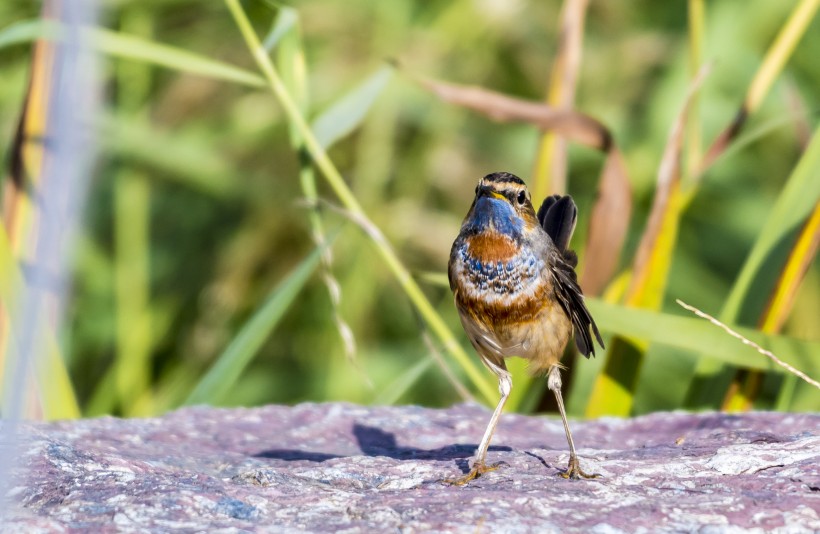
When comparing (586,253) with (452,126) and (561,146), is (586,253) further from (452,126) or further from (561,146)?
(452,126)

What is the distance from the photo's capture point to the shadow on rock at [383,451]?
2.72m

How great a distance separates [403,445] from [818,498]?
1.17 metres

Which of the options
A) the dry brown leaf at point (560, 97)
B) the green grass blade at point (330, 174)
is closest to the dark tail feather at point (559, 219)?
the green grass blade at point (330, 174)

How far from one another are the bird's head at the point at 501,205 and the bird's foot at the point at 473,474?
0.64 meters

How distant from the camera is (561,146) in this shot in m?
3.93

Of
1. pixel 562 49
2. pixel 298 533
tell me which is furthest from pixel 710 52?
pixel 298 533

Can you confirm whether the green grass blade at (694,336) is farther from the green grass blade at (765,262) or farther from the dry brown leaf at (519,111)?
the dry brown leaf at (519,111)

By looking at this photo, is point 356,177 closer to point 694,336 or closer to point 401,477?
point 694,336

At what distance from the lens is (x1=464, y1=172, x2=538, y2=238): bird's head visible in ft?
9.21

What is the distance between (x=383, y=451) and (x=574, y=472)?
666mm

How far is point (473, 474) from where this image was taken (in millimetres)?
2322

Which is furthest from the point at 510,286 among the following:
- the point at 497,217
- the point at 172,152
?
the point at 172,152

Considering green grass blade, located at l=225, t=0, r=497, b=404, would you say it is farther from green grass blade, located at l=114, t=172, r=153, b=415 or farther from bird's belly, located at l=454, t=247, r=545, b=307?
green grass blade, located at l=114, t=172, r=153, b=415

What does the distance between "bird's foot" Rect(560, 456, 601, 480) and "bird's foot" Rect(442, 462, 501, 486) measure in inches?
6.3
